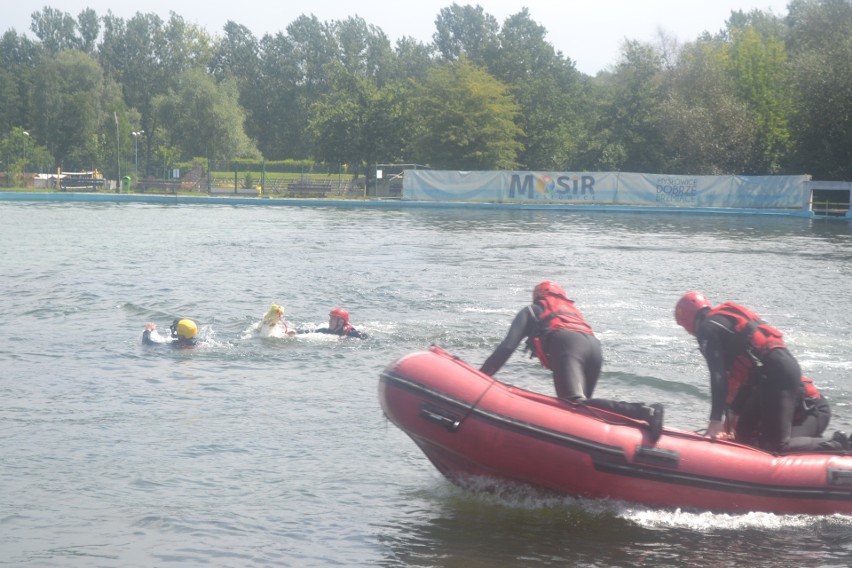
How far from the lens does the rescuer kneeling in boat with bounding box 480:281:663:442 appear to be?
7.87m

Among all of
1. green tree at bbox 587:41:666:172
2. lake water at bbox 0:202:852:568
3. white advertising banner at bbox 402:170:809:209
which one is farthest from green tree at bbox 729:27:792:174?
lake water at bbox 0:202:852:568

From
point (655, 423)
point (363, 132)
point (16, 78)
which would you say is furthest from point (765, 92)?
point (16, 78)

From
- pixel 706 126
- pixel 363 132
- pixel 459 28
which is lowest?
pixel 363 132

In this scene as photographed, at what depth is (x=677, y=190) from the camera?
50125mm

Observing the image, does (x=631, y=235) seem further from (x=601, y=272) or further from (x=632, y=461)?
(x=632, y=461)

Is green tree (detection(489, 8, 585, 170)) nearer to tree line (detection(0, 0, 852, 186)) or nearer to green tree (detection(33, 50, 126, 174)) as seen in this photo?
tree line (detection(0, 0, 852, 186))

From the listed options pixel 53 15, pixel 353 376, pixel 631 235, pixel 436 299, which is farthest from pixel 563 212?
pixel 53 15

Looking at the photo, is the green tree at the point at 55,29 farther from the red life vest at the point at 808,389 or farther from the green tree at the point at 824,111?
the red life vest at the point at 808,389

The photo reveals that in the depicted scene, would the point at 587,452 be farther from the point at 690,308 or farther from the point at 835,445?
the point at 835,445

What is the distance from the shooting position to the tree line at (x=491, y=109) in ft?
183

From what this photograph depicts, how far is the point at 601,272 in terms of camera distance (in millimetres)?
24656

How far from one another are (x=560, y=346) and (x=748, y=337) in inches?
53.4

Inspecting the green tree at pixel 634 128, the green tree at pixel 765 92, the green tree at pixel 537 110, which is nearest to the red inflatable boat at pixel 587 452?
the green tree at pixel 765 92

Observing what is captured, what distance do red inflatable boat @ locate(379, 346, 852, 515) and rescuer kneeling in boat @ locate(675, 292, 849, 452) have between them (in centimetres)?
19
